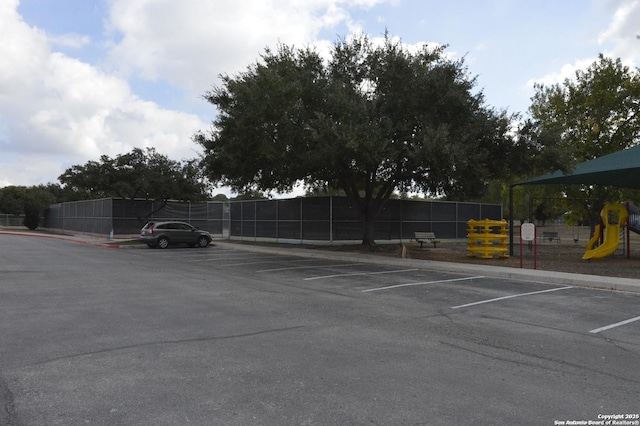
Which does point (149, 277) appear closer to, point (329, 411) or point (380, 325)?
point (380, 325)

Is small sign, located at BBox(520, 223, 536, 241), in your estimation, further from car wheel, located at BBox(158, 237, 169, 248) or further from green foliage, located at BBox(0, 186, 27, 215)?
green foliage, located at BBox(0, 186, 27, 215)

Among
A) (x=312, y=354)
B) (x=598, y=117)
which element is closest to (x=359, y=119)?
(x=312, y=354)

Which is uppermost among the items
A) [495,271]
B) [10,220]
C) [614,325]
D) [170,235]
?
[10,220]

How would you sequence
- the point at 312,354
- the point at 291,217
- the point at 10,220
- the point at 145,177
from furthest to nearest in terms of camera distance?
the point at 10,220, the point at 145,177, the point at 291,217, the point at 312,354

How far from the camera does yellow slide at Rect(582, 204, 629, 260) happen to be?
64.2 ft

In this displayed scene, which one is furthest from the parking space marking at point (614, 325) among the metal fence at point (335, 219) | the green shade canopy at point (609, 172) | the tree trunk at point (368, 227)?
the metal fence at point (335, 219)

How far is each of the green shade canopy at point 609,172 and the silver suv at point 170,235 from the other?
17.9m

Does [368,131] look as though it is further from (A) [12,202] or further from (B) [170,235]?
(A) [12,202]

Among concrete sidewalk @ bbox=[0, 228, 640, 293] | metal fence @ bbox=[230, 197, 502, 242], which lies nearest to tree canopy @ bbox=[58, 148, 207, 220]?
metal fence @ bbox=[230, 197, 502, 242]

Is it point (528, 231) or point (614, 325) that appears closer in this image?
point (614, 325)

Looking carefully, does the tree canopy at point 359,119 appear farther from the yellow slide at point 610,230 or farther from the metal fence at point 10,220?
the metal fence at point 10,220

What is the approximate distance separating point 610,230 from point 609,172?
113 inches

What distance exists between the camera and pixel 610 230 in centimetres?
2011

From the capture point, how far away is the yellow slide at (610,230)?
64.2ft
